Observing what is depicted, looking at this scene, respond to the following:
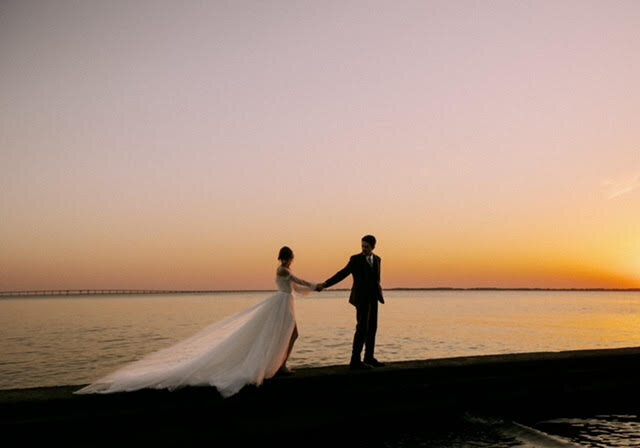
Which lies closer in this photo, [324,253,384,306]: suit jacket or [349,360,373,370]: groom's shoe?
→ [349,360,373,370]: groom's shoe

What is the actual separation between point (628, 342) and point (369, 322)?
3421 cm

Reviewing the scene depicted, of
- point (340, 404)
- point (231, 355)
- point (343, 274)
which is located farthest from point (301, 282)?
point (340, 404)

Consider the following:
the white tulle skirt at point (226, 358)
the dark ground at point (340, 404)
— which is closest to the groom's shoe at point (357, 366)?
the dark ground at point (340, 404)

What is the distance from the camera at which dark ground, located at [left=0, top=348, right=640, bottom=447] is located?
6.43 meters

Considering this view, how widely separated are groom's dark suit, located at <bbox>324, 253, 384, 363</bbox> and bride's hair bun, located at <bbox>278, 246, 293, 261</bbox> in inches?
42.7

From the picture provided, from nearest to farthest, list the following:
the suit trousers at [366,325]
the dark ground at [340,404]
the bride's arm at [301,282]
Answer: the dark ground at [340,404]
the bride's arm at [301,282]
the suit trousers at [366,325]

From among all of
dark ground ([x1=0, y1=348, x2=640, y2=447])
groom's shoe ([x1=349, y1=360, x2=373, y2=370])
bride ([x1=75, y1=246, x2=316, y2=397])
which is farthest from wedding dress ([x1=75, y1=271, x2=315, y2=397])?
groom's shoe ([x1=349, y1=360, x2=373, y2=370])

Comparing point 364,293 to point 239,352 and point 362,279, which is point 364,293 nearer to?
point 362,279

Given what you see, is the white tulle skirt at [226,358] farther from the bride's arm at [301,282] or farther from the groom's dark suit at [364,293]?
the groom's dark suit at [364,293]

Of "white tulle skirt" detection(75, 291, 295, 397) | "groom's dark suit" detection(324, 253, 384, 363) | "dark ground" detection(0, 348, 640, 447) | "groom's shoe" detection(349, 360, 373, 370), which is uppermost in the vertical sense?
"groom's dark suit" detection(324, 253, 384, 363)

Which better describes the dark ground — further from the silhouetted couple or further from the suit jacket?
the suit jacket

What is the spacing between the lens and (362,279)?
958 centimetres

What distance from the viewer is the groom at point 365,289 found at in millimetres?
9492

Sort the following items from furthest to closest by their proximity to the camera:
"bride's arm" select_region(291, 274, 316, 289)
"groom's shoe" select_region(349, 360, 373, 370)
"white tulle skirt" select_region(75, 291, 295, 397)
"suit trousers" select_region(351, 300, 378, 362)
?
1. "suit trousers" select_region(351, 300, 378, 362)
2. "groom's shoe" select_region(349, 360, 373, 370)
3. "bride's arm" select_region(291, 274, 316, 289)
4. "white tulle skirt" select_region(75, 291, 295, 397)
